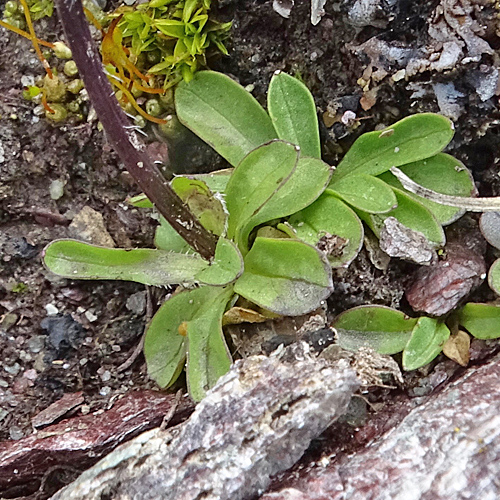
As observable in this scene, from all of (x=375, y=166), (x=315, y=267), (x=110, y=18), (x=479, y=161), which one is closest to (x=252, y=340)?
(x=315, y=267)

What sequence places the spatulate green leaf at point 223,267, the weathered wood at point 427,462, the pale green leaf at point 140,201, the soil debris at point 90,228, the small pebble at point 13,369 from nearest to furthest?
the weathered wood at point 427,462 < the spatulate green leaf at point 223,267 < the pale green leaf at point 140,201 < the small pebble at point 13,369 < the soil debris at point 90,228

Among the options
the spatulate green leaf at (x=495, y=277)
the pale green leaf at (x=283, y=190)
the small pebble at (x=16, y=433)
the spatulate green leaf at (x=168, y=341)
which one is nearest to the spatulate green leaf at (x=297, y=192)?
the pale green leaf at (x=283, y=190)

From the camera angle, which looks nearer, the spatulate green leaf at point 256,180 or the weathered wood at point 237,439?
the weathered wood at point 237,439

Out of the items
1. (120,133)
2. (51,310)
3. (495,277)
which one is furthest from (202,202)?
(495,277)

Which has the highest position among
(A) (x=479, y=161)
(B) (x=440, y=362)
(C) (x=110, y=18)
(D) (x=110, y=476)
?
(C) (x=110, y=18)

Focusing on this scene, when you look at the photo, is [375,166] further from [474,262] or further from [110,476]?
[110,476]

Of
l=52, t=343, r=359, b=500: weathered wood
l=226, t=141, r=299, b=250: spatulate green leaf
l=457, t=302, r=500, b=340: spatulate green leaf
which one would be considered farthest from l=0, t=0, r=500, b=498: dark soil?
l=52, t=343, r=359, b=500: weathered wood

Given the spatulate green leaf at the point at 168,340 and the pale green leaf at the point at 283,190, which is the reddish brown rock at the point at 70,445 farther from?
the pale green leaf at the point at 283,190
